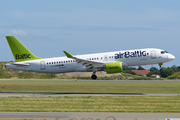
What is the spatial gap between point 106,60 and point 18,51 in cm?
1645

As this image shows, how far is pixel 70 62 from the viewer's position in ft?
168

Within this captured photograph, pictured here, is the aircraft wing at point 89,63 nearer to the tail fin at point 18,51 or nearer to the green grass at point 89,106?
the tail fin at point 18,51

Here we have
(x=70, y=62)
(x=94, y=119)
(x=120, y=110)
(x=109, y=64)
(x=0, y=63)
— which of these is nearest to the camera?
(x=94, y=119)

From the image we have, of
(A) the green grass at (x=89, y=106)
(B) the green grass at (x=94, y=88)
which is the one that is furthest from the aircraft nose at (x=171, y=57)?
(A) the green grass at (x=89, y=106)

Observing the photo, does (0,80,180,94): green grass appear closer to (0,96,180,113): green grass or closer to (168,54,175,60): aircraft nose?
(168,54,175,60): aircraft nose

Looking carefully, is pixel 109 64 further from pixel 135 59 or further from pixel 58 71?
pixel 58 71

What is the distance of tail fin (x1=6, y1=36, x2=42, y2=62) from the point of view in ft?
174

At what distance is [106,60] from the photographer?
49.9 metres

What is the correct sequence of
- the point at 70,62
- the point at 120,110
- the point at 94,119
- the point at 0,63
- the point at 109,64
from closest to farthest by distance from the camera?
the point at 94,119, the point at 120,110, the point at 109,64, the point at 70,62, the point at 0,63

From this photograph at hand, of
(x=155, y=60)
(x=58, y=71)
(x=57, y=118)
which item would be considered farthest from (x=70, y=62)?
(x=57, y=118)

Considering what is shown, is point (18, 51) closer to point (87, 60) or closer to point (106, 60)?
point (87, 60)

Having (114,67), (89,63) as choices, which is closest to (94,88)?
(114,67)

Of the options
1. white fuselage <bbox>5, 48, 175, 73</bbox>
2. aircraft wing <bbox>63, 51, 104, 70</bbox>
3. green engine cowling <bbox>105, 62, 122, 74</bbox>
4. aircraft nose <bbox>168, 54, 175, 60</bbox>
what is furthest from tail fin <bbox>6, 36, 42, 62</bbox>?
aircraft nose <bbox>168, 54, 175, 60</bbox>

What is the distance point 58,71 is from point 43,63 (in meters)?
3.08
